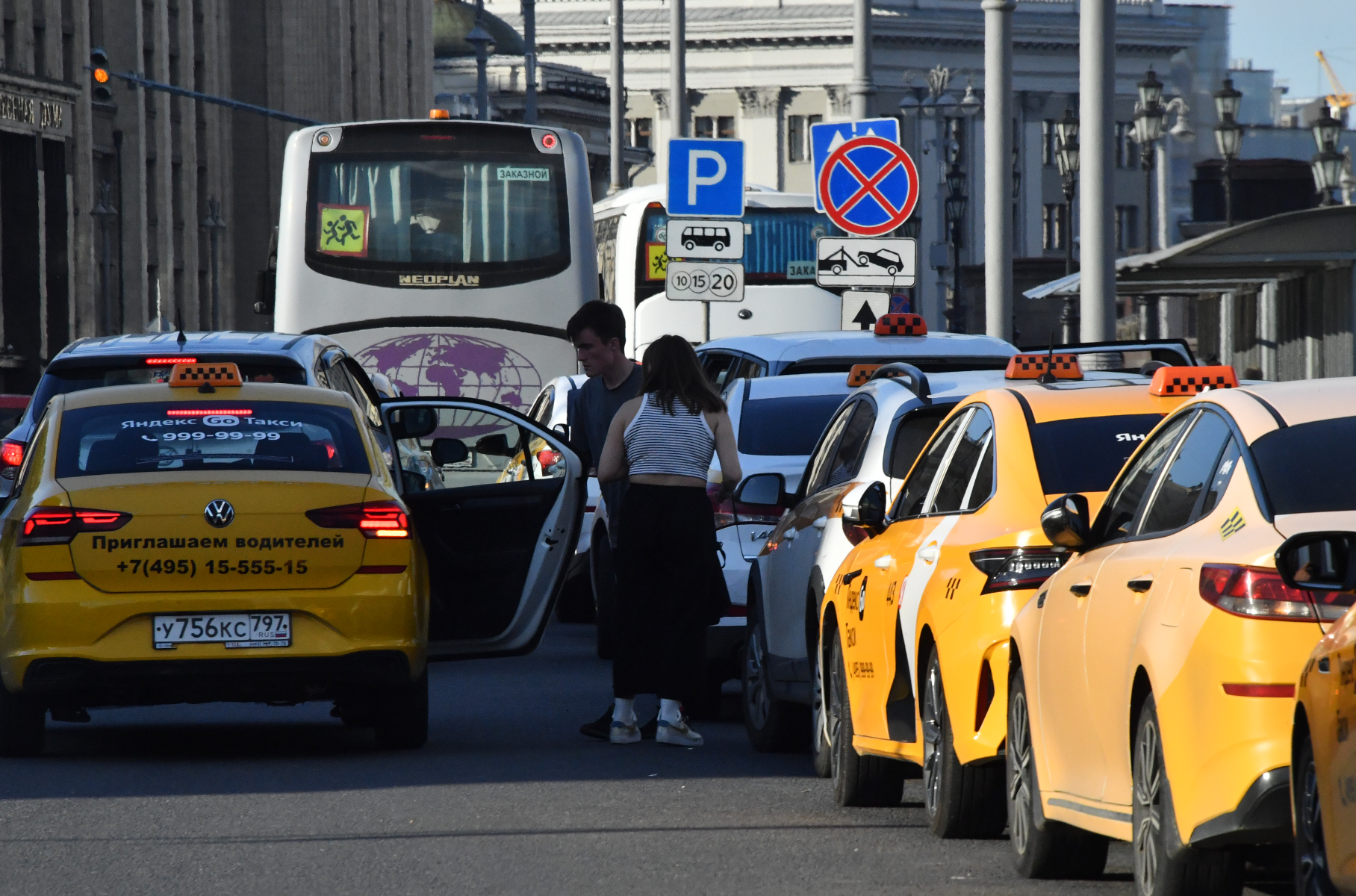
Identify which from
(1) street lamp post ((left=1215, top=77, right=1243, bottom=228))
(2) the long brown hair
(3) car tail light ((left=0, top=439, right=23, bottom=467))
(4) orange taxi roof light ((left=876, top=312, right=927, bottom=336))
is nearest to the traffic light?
(1) street lamp post ((left=1215, top=77, right=1243, bottom=228))

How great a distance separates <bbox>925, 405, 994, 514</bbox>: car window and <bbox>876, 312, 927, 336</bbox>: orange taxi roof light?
550 cm

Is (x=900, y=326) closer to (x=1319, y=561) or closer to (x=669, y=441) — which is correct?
(x=669, y=441)

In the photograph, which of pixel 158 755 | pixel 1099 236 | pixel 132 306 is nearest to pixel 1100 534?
pixel 158 755

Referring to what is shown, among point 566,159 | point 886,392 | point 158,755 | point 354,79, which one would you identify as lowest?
point 158,755

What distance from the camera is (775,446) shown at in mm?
13320

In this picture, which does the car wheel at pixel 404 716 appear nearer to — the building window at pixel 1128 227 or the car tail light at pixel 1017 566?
the car tail light at pixel 1017 566

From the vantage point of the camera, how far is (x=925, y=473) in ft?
29.6

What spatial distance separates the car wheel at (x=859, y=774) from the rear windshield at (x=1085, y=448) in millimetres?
1479

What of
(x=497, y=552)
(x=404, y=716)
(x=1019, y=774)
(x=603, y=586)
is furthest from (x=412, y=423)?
(x=1019, y=774)

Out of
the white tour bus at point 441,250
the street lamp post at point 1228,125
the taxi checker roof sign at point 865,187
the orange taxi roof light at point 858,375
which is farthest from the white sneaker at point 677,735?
the street lamp post at point 1228,125

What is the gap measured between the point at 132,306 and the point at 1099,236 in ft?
176

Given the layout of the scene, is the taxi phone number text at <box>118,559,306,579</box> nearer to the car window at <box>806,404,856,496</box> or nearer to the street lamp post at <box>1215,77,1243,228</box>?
the car window at <box>806,404,856,496</box>

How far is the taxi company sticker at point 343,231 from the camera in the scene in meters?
23.4

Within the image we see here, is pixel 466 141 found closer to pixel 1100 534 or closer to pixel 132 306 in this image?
pixel 1100 534
